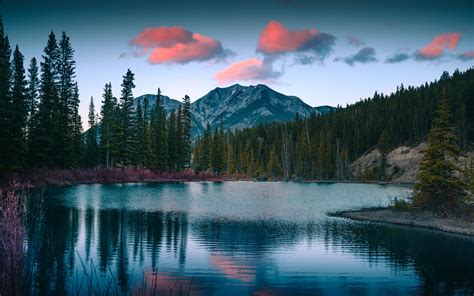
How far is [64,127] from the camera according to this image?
67.7 meters

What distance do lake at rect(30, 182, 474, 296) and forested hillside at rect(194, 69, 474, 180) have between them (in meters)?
86.9

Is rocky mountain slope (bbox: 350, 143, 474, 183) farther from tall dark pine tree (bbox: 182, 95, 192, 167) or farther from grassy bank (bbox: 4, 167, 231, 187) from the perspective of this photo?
tall dark pine tree (bbox: 182, 95, 192, 167)

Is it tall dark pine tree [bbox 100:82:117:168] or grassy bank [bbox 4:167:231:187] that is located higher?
tall dark pine tree [bbox 100:82:117:168]

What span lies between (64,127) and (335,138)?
100m

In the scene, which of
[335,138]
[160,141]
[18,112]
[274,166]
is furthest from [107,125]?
[335,138]

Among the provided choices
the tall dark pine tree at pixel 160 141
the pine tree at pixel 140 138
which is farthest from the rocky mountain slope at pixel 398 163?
the pine tree at pixel 140 138

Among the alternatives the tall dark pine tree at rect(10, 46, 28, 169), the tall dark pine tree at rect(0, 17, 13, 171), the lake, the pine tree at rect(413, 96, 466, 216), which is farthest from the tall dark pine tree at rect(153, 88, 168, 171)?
the pine tree at rect(413, 96, 466, 216)

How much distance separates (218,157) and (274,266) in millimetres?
102743

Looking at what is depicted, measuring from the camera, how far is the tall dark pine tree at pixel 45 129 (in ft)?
192

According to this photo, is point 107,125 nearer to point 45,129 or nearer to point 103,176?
Result: point 103,176

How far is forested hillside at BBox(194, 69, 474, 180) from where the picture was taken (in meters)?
122

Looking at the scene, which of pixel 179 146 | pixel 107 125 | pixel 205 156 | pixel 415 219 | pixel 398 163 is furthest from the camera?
pixel 205 156

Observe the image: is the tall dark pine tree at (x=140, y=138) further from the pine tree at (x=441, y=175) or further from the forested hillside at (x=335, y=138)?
the pine tree at (x=441, y=175)

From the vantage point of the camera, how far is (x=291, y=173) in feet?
468
